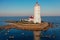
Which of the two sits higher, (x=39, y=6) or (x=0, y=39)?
(x=39, y=6)

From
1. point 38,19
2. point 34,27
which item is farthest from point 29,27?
point 38,19

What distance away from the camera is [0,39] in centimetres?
1942

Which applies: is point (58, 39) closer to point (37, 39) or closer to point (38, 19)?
point (37, 39)

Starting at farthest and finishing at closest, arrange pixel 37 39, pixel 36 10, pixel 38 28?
pixel 36 10 → pixel 38 28 → pixel 37 39

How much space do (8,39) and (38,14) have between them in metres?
13.0

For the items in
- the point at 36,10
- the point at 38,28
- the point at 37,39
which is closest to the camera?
the point at 37,39

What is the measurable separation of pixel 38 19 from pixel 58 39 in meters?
12.4

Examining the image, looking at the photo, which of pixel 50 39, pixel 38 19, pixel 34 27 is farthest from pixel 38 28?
pixel 50 39

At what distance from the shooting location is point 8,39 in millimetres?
19422

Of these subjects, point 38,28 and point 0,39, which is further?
point 38,28

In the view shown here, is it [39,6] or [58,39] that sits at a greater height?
[39,6]

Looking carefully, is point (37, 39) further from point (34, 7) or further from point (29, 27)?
point (34, 7)

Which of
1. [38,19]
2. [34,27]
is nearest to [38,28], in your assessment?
[34,27]

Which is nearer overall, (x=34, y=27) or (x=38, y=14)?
(x=34, y=27)
